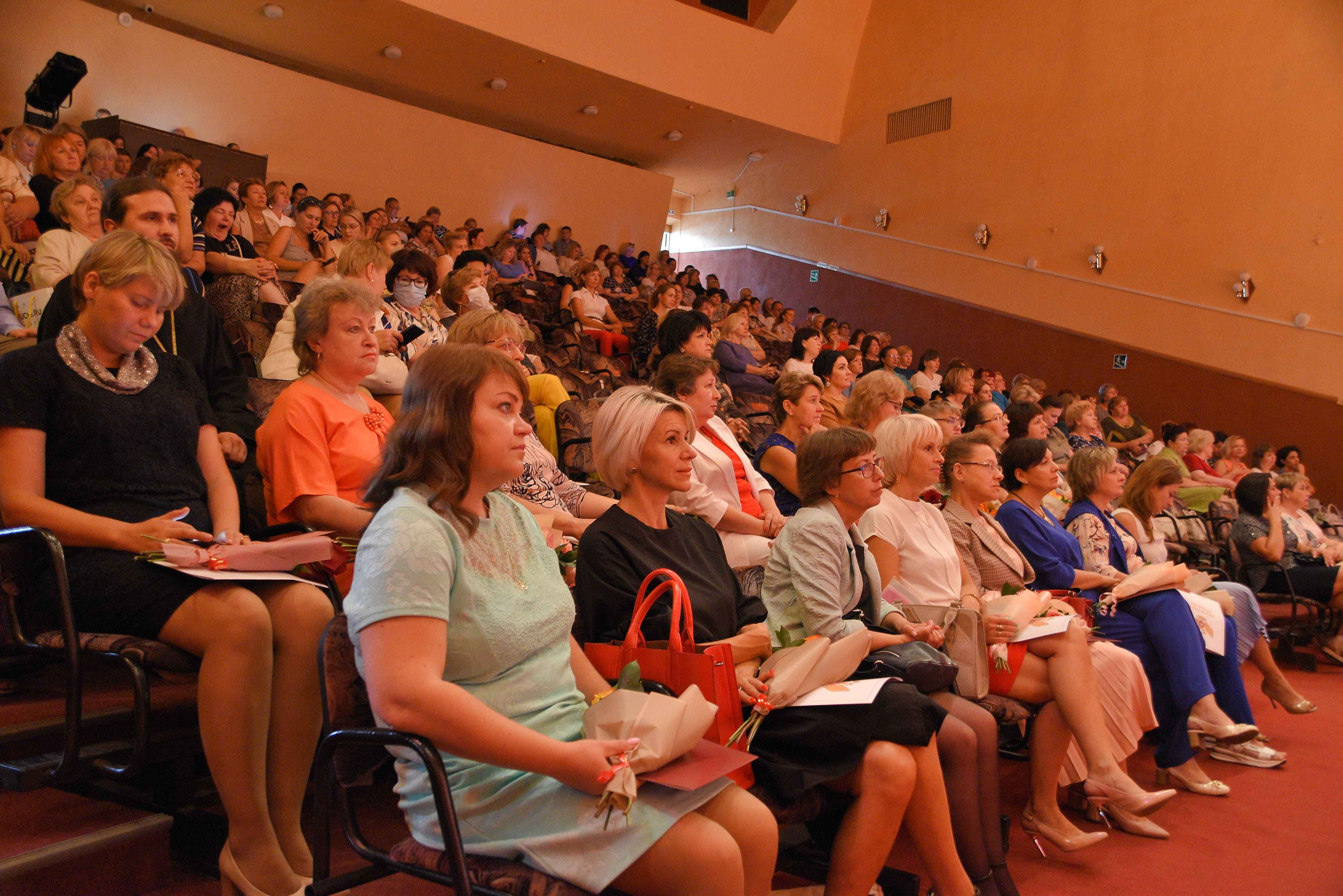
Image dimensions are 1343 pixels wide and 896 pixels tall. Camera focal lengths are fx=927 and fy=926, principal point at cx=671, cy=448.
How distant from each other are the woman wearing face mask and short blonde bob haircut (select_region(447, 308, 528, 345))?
223 cm

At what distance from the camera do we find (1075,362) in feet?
32.2

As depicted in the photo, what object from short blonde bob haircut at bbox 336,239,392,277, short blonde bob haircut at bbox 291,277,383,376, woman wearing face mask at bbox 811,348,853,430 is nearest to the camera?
short blonde bob haircut at bbox 291,277,383,376

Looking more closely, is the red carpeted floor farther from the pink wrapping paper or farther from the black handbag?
the pink wrapping paper

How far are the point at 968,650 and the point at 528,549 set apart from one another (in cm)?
149

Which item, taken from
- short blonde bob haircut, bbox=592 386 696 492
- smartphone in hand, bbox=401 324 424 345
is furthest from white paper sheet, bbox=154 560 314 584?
smartphone in hand, bbox=401 324 424 345

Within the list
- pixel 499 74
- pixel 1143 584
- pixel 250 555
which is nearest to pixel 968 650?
pixel 1143 584

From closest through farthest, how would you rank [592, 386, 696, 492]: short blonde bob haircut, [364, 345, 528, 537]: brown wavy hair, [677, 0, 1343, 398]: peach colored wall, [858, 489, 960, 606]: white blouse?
1. [364, 345, 528, 537]: brown wavy hair
2. [592, 386, 696, 492]: short blonde bob haircut
3. [858, 489, 960, 606]: white blouse
4. [677, 0, 1343, 398]: peach colored wall

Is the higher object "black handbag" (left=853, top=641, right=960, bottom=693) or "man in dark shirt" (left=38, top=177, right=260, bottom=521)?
"man in dark shirt" (left=38, top=177, right=260, bottom=521)

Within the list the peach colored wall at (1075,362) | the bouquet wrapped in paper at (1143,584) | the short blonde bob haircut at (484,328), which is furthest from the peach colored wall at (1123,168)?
the short blonde bob haircut at (484,328)

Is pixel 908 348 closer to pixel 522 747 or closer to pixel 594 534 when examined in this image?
pixel 594 534

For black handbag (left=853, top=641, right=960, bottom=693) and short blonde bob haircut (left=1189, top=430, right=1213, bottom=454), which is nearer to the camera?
black handbag (left=853, top=641, right=960, bottom=693)

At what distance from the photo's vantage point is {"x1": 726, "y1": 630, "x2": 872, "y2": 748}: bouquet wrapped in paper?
6.04ft

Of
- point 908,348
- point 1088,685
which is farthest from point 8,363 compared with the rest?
point 908,348

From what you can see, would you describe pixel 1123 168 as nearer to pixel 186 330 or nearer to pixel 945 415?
pixel 945 415
